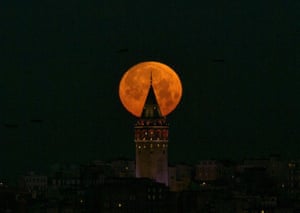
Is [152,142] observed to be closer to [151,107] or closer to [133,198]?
[151,107]

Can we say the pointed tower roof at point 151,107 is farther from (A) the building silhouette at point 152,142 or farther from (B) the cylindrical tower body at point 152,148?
(B) the cylindrical tower body at point 152,148

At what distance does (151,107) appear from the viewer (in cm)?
11138

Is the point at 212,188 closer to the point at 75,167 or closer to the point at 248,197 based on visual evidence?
the point at 248,197

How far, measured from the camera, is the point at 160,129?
112 metres

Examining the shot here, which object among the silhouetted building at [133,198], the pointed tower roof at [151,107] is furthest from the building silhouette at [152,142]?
the silhouetted building at [133,198]

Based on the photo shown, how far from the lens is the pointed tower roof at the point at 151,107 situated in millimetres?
110688

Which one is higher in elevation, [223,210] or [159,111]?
[159,111]

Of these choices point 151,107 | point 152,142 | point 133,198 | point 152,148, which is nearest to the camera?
point 133,198

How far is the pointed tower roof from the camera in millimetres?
110688

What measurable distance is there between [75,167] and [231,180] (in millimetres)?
15852

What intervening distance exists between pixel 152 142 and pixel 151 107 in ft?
8.46

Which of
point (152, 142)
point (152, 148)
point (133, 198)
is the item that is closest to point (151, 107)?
point (152, 142)

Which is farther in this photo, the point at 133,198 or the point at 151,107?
the point at 151,107

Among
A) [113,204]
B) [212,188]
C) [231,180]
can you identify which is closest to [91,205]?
[113,204]
